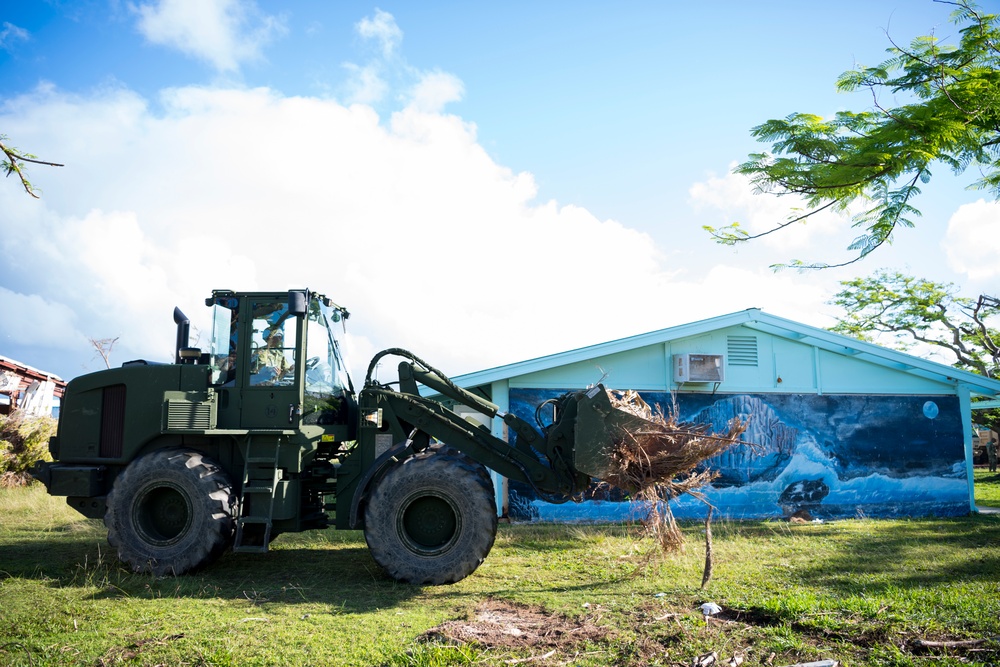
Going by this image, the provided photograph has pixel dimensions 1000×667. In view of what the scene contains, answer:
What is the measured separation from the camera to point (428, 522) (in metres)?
7.75

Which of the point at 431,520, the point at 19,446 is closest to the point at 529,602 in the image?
the point at 431,520

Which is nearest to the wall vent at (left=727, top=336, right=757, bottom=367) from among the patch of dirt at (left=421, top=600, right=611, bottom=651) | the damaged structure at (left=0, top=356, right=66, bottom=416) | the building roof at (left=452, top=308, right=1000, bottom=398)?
the building roof at (left=452, top=308, right=1000, bottom=398)

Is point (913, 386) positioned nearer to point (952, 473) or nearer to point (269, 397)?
point (952, 473)

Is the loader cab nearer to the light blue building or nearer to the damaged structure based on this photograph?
the light blue building

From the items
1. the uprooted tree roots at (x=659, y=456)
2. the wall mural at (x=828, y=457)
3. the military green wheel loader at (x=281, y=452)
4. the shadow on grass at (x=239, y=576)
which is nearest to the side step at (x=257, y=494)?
the military green wheel loader at (x=281, y=452)

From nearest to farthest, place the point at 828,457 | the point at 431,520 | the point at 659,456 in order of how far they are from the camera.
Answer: the point at 659,456, the point at 431,520, the point at 828,457

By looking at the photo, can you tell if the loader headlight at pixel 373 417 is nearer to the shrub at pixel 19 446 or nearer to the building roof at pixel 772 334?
the building roof at pixel 772 334

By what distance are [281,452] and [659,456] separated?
4382mm

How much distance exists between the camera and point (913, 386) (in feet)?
50.1

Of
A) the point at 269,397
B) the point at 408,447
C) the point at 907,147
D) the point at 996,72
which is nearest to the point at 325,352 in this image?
the point at 269,397

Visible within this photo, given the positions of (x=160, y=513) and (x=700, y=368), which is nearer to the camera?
(x=160, y=513)

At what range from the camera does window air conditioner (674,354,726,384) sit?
1415 cm

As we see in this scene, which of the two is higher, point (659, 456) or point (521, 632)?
point (659, 456)

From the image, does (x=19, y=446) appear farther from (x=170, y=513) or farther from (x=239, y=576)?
Answer: (x=239, y=576)
